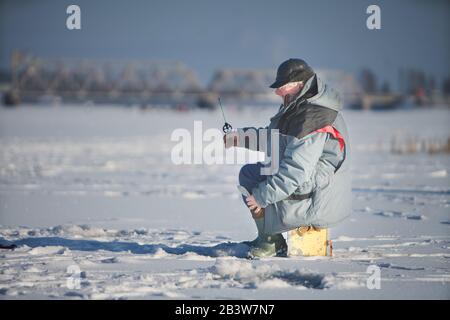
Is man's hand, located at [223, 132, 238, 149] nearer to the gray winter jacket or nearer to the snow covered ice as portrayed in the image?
the gray winter jacket

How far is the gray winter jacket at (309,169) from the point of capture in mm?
4637

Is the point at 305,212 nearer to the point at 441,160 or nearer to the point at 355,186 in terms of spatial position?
the point at 355,186

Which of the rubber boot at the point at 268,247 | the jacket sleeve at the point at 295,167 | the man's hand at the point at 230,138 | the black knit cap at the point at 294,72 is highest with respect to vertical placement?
the black knit cap at the point at 294,72

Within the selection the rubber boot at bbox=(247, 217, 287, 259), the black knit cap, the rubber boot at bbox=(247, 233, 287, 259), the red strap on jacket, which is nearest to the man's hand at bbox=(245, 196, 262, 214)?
the rubber boot at bbox=(247, 217, 287, 259)

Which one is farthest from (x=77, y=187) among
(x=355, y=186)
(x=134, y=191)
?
(x=355, y=186)

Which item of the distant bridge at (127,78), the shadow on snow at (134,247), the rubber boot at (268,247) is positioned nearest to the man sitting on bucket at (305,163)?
the rubber boot at (268,247)

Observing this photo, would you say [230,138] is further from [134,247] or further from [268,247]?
[134,247]

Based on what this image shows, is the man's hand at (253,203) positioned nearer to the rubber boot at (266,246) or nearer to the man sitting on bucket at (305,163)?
the man sitting on bucket at (305,163)

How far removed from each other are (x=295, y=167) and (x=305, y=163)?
0.21 feet

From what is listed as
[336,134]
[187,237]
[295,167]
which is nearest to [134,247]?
[187,237]

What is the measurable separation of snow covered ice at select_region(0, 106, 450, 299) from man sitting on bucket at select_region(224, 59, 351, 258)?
0.32 meters

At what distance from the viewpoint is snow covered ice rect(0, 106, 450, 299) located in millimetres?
4238

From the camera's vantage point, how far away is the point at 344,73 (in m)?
115
